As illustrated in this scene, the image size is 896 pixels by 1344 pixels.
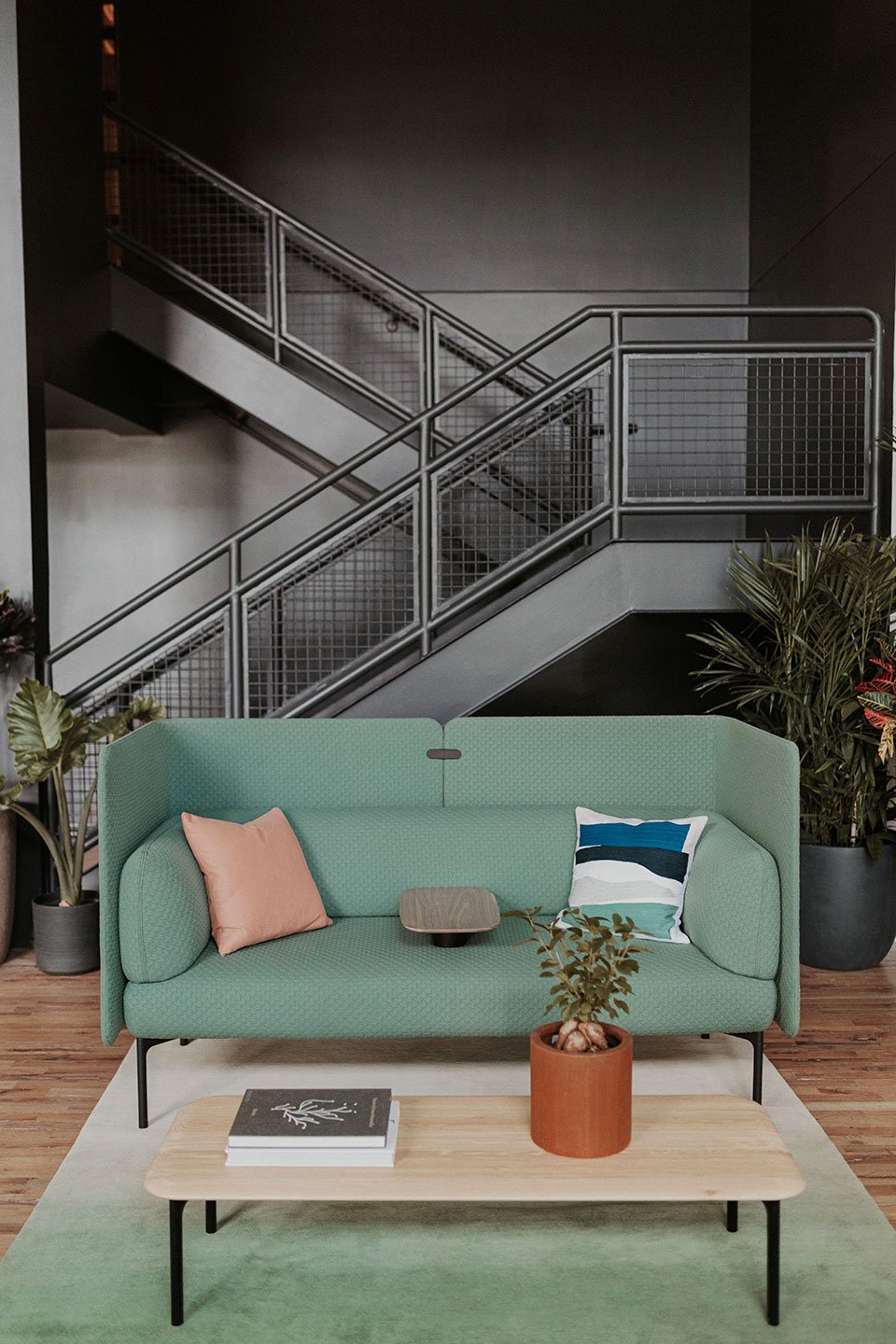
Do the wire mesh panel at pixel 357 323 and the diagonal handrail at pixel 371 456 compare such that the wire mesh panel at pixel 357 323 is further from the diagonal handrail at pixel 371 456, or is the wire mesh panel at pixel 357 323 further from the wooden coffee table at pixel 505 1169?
the wooden coffee table at pixel 505 1169

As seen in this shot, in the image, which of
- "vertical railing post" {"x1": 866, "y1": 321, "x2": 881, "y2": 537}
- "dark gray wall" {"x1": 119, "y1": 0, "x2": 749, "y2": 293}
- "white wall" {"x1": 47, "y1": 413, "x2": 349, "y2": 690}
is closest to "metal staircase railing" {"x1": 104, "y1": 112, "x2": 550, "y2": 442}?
"dark gray wall" {"x1": 119, "y1": 0, "x2": 749, "y2": 293}

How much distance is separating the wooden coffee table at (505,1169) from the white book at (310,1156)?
1cm

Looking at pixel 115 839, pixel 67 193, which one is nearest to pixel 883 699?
pixel 115 839

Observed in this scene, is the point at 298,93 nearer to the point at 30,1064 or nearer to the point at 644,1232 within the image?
the point at 30,1064

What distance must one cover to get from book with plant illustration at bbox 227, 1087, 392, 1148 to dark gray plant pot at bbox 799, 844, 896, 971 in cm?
254

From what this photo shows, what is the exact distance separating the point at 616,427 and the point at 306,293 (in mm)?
3147

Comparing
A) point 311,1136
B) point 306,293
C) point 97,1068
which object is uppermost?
point 306,293

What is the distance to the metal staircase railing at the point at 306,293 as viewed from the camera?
6.59 metres

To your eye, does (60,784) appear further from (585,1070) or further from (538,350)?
(585,1070)

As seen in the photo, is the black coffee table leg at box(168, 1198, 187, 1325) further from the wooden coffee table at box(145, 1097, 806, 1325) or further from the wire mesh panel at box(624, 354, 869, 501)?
the wire mesh panel at box(624, 354, 869, 501)

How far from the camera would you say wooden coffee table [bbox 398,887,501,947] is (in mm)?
3047

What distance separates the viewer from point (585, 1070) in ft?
7.07

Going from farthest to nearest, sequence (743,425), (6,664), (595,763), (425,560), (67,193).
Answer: (743,425)
(67,193)
(425,560)
(6,664)
(595,763)

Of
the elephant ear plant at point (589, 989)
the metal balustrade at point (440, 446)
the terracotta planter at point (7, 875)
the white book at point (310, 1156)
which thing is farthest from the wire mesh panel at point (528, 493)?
the white book at point (310, 1156)
